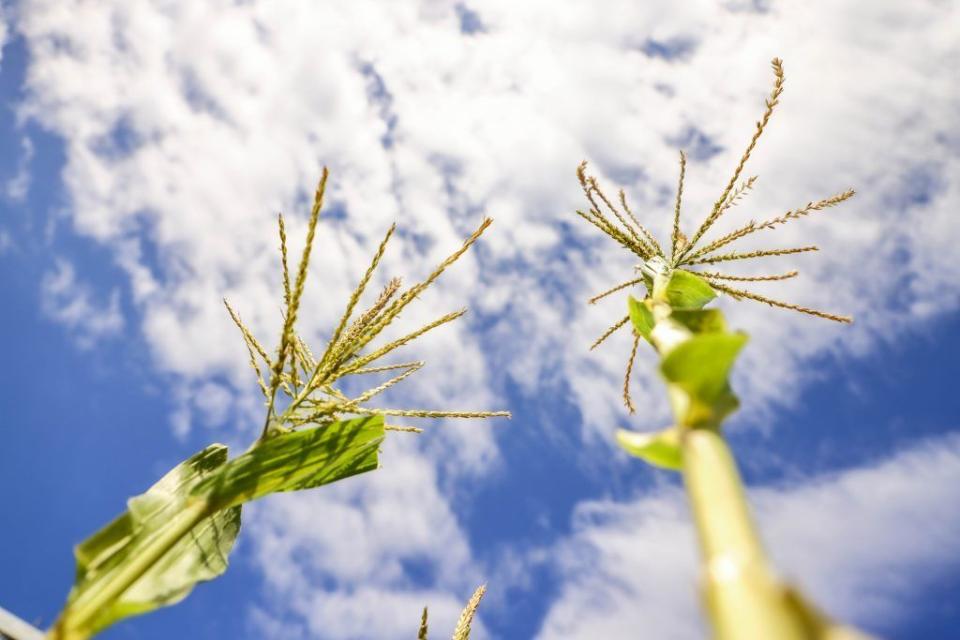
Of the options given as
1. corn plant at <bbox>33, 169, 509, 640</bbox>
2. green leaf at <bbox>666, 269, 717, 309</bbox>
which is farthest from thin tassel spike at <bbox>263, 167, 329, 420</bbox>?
green leaf at <bbox>666, 269, 717, 309</bbox>

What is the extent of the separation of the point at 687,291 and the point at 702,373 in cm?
132

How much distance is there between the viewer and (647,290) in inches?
105

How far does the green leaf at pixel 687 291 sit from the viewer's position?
2463 millimetres

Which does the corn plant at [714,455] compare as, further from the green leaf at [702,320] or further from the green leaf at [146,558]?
the green leaf at [146,558]

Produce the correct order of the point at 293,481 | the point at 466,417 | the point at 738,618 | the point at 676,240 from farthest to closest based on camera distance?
the point at 676,240 → the point at 466,417 → the point at 293,481 → the point at 738,618

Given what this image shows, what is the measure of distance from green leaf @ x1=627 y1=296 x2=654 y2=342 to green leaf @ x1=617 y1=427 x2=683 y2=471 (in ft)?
2.52

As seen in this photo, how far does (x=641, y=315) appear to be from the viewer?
2150 mm

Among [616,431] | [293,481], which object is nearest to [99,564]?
[293,481]

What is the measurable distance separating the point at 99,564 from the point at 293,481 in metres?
0.59

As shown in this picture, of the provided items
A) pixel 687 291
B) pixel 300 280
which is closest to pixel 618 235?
pixel 687 291

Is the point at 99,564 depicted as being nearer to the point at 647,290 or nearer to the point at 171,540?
the point at 171,540

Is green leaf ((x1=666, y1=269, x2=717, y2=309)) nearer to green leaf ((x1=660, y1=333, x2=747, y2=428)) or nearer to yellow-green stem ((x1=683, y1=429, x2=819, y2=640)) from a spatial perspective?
green leaf ((x1=660, y1=333, x2=747, y2=428))

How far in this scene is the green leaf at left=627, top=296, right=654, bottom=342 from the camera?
2.12 meters

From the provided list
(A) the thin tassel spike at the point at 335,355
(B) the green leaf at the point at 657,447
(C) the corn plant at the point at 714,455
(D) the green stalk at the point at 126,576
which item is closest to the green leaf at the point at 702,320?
(C) the corn plant at the point at 714,455
